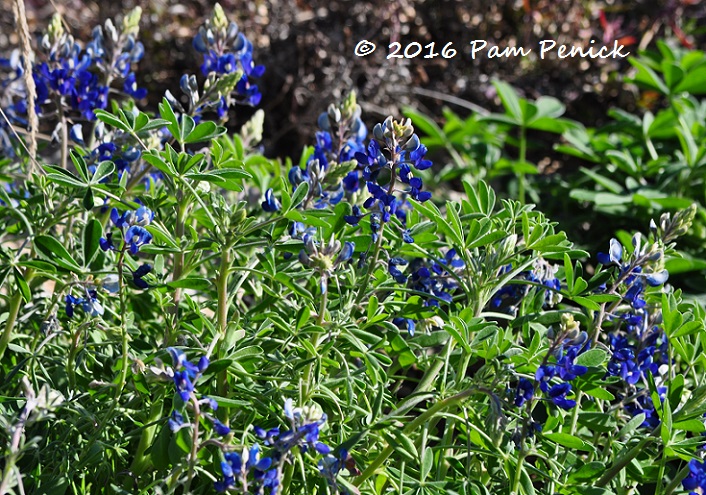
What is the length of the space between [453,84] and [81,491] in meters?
3.05

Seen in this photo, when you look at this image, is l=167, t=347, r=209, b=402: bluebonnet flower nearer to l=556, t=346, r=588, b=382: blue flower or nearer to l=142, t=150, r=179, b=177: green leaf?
l=142, t=150, r=179, b=177: green leaf

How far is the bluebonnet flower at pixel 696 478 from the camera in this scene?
4.74 feet

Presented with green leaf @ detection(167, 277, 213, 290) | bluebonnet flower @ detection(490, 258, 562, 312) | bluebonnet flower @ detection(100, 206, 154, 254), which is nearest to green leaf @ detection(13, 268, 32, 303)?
bluebonnet flower @ detection(100, 206, 154, 254)

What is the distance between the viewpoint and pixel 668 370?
1868 millimetres

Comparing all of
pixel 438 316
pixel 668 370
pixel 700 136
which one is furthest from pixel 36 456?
pixel 700 136

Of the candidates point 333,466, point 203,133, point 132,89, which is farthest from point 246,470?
point 132,89

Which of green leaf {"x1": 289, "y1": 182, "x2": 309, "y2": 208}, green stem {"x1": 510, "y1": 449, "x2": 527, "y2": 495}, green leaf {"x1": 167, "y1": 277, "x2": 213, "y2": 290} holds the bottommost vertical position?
green stem {"x1": 510, "y1": 449, "x2": 527, "y2": 495}

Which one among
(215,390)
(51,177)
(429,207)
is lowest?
(215,390)

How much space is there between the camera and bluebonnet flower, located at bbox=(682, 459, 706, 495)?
144 cm

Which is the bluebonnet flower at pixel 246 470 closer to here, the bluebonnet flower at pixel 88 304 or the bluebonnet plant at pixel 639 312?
the bluebonnet flower at pixel 88 304

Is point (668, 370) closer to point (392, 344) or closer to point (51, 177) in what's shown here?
point (392, 344)

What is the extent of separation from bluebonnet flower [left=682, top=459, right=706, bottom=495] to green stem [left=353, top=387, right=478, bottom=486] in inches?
15.0

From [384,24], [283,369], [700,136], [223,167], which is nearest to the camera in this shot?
[283,369]

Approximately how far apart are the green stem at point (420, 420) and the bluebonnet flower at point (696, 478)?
0.38m
